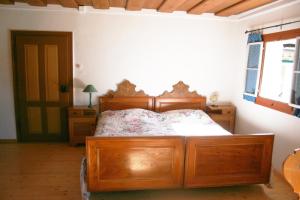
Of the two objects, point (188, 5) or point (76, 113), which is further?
point (76, 113)

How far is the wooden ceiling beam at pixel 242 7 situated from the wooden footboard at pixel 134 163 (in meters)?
2.06

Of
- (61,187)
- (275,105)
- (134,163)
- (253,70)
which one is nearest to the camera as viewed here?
(134,163)

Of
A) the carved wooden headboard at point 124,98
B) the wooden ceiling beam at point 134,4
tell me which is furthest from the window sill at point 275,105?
the wooden ceiling beam at point 134,4

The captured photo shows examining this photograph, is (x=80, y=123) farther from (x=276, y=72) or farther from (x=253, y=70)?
(x=276, y=72)

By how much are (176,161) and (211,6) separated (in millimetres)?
2294

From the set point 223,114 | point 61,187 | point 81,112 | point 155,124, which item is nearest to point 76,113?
point 81,112

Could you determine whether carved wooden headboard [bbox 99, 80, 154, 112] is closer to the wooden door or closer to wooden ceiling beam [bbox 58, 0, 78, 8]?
the wooden door

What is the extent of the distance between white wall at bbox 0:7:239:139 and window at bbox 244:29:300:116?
0.64 meters

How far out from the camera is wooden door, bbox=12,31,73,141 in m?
3.96

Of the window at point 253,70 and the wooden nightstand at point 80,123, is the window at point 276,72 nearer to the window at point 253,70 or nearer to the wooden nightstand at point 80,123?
the window at point 253,70

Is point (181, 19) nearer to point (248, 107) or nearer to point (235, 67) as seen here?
point (235, 67)

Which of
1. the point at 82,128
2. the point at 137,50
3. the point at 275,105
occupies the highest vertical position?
the point at 137,50

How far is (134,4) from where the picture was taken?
3.62 metres

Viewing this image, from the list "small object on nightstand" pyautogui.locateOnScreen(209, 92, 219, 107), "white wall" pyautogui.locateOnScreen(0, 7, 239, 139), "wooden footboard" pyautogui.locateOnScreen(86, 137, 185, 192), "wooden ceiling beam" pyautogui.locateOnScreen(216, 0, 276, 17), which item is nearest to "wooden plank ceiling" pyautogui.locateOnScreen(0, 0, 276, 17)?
"wooden ceiling beam" pyautogui.locateOnScreen(216, 0, 276, 17)
